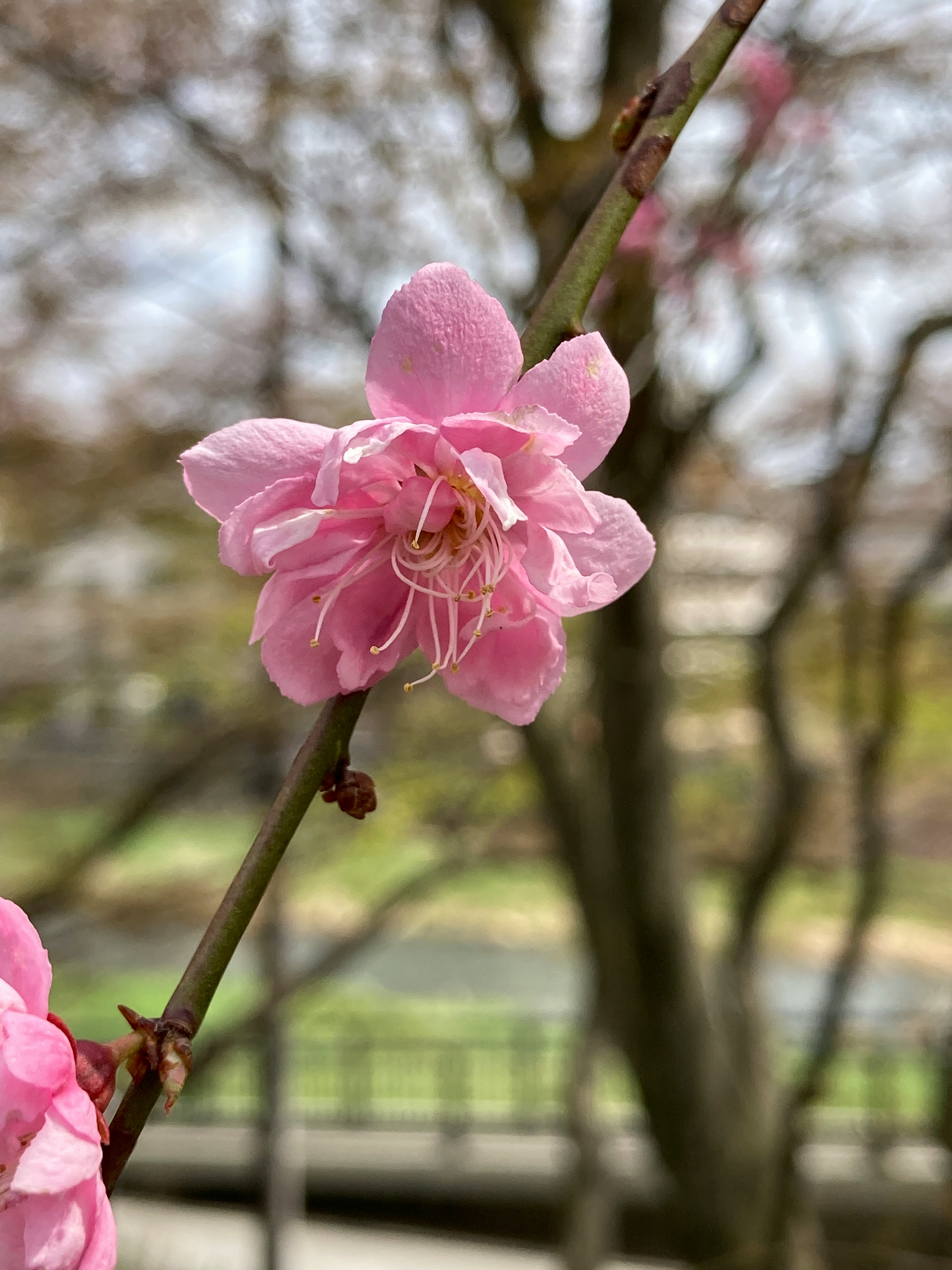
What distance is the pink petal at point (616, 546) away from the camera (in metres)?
0.40

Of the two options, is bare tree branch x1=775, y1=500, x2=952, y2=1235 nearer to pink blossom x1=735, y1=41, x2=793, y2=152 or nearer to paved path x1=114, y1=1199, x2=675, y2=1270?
pink blossom x1=735, y1=41, x2=793, y2=152

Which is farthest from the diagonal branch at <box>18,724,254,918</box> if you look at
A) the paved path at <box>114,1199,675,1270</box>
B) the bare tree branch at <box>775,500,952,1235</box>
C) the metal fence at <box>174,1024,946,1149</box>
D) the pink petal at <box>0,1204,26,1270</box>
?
the pink petal at <box>0,1204,26,1270</box>

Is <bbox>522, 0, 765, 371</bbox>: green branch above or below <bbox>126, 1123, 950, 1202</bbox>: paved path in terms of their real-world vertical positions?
below

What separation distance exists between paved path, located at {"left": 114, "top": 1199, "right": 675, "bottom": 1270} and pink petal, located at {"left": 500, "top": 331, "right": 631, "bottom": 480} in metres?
4.29

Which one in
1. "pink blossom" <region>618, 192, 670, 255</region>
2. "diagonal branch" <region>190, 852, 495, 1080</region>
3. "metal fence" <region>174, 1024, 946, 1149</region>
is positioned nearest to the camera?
"pink blossom" <region>618, 192, 670, 255</region>

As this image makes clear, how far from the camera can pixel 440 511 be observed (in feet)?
1.36

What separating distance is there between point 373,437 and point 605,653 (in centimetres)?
197

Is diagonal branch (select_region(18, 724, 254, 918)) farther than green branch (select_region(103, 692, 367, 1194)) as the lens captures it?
Yes

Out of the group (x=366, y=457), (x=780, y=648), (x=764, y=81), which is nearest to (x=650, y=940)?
(x=780, y=648)

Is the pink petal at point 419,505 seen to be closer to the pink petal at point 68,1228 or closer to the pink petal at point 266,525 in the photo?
the pink petal at point 266,525

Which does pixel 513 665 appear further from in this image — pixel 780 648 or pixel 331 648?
pixel 780 648

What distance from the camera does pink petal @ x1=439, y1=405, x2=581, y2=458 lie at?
0.37m

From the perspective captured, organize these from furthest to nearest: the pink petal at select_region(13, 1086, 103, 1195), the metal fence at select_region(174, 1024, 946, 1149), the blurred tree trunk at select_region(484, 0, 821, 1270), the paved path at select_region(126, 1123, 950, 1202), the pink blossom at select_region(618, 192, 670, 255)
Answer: the metal fence at select_region(174, 1024, 946, 1149) → the paved path at select_region(126, 1123, 950, 1202) → the blurred tree trunk at select_region(484, 0, 821, 1270) → the pink blossom at select_region(618, 192, 670, 255) → the pink petal at select_region(13, 1086, 103, 1195)

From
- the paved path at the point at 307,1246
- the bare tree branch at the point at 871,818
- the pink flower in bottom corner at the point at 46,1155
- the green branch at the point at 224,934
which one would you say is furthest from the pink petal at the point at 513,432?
the paved path at the point at 307,1246
